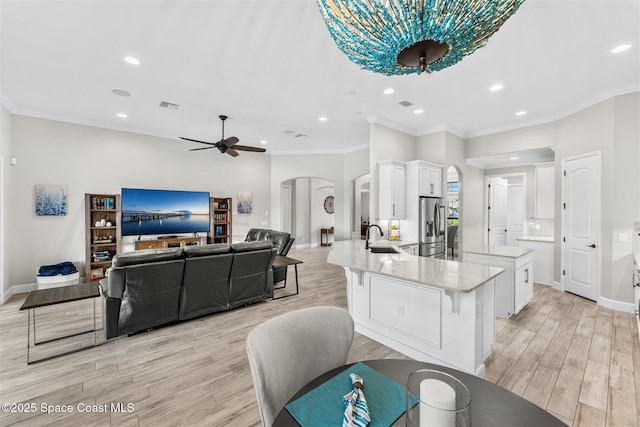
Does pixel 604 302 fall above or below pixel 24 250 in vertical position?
below

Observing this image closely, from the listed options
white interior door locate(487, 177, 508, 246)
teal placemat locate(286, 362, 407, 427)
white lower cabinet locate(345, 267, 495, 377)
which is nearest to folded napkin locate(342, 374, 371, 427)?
teal placemat locate(286, 362, 407, 427)

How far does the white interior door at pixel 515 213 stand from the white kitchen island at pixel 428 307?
19.0 feet

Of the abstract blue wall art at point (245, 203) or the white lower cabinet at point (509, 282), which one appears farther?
the abstract blue wall art at point (245, 203)

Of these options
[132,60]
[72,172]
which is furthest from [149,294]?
[72,172]

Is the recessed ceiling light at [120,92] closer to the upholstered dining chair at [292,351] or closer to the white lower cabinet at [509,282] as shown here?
the upholstered dining chair at [292,351]

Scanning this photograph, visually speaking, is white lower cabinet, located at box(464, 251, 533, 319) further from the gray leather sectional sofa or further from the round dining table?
the gray leather sectional sofa

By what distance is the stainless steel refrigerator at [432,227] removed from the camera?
16.6 feet

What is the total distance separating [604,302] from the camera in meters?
3.94

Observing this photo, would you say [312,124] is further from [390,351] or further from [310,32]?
[390,351]

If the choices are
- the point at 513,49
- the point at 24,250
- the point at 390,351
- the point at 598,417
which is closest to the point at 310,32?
the point at 513,49

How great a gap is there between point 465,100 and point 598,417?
4.01 metres

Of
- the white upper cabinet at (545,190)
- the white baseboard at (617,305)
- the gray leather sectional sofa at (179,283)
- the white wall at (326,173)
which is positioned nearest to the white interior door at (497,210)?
the white upper cabinet at (545,190)

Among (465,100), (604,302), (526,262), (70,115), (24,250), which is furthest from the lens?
(70,115)

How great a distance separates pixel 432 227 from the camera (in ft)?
17.1
